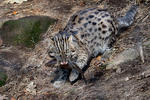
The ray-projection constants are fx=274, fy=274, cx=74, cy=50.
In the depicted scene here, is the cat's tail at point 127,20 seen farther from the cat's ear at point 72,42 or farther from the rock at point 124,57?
the cat's ear at point 72,42

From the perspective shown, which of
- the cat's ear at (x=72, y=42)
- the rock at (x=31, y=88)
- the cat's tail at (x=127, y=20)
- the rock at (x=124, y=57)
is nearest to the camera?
the cat's ear at (x=72, y=42)

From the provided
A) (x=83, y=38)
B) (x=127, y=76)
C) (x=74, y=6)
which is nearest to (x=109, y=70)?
(x=127, y=76)

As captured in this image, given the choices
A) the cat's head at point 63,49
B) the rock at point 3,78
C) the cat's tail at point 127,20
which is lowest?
the rock at point 3,78

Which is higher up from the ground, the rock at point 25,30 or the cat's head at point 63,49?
the cat's head at point 63,49

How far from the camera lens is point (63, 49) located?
5.60m

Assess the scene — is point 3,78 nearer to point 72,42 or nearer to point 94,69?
point 72,42

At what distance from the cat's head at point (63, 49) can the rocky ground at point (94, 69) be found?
667 mm

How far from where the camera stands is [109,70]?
19.3 ft

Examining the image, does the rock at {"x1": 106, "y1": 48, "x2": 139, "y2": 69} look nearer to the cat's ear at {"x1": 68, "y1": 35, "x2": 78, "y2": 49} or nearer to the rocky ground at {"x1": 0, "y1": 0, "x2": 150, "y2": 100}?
the rocky ground at {"x1": 0, "y1": 0, "x2": 150, "y2": 100}

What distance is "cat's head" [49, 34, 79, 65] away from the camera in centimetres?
560

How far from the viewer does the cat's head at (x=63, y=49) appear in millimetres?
5598

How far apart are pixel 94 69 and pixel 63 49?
3.36 ft

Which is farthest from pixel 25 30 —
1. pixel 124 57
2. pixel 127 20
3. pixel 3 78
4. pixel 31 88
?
pixel 124 57

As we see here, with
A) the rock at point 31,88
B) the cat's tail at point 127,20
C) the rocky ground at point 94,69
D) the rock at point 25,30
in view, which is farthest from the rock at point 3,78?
the cat's tail at point 127,20
